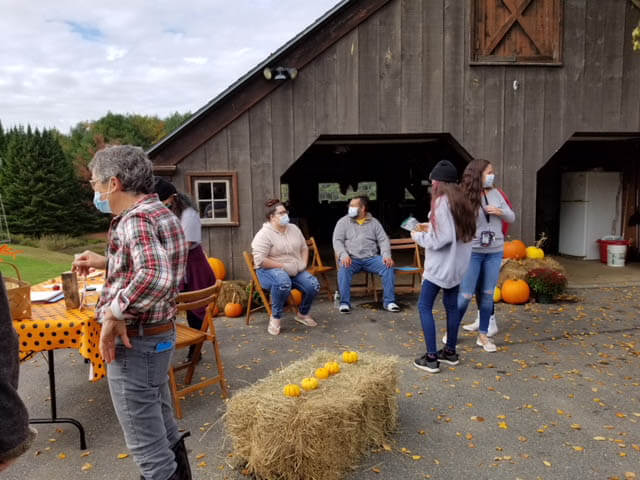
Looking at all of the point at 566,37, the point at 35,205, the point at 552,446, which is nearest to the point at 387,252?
the point at 552,446

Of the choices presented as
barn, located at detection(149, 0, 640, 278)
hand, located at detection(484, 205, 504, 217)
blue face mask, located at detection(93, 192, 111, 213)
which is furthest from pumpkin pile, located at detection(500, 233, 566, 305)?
blue face mask, located at detection(93, 192, 111, 213)

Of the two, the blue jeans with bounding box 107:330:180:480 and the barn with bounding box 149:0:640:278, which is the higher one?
the barn with bounding box 149:0:640:278

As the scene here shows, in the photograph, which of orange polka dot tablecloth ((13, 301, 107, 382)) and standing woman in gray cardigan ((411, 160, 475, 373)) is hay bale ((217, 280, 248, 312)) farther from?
orange polka dot tablecloth ((13, 301, 107, 382))

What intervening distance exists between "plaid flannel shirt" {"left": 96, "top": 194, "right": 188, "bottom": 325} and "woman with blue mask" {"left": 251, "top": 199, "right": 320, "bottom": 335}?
3.65 metres

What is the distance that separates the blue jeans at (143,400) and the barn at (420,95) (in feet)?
18.1

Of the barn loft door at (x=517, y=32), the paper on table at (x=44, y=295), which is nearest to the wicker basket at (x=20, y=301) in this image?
the paper on table at (x=44, y=295)

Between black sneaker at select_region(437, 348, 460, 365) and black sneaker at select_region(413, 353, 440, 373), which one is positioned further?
black sneaker at select_region(437, 348, 460, 365)

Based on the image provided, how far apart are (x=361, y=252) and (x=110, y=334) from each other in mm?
5211

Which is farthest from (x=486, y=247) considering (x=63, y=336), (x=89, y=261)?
(x=63, y=336)

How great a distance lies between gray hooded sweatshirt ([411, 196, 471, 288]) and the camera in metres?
4.35

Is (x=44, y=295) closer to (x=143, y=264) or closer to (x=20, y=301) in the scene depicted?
(x=20, y=301)

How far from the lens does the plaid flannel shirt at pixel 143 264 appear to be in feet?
7.33

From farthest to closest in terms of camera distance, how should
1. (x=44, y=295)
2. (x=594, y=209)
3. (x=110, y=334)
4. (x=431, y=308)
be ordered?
(x=594, y=209), (x=431, y=308), (x=44, y=295), (x=110, y=334)

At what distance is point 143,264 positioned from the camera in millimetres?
2234
